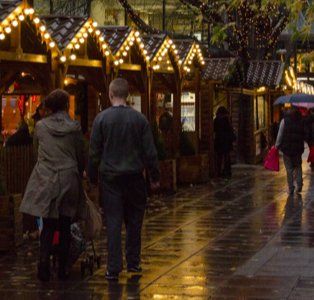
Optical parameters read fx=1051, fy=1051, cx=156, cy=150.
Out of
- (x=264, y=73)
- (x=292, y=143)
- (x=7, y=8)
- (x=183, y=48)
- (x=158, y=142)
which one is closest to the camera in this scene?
(x=7, y=8)

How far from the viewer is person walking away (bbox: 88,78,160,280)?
31.3 feet

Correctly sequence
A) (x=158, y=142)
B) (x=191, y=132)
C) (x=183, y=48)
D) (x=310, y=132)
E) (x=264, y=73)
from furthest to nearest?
(x=264, y=73)
(x=310, y=132)
(x=191, y=132)
(x=183, y=48)
(x=158, y=142)

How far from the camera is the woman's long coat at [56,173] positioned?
372 inches

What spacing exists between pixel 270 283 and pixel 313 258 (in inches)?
63.4

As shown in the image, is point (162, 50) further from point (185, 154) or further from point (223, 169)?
point (223, 169)

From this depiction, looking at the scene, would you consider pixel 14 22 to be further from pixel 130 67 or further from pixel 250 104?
pixel 250 104

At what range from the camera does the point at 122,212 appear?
9.64m

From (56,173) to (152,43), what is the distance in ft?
35.4

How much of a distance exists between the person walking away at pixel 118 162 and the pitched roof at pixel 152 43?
32.3 feet

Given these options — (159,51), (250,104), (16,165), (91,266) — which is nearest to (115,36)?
(159,51)

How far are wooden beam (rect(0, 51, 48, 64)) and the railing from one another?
125 cm

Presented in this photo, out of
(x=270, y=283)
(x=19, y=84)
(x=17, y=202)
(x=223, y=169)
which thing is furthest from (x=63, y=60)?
(x=223, y=169)

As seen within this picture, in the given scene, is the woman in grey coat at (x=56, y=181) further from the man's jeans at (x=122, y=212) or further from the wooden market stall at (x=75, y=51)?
the wooden market stall at (x=75, y=51)

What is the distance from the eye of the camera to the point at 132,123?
960 cm
